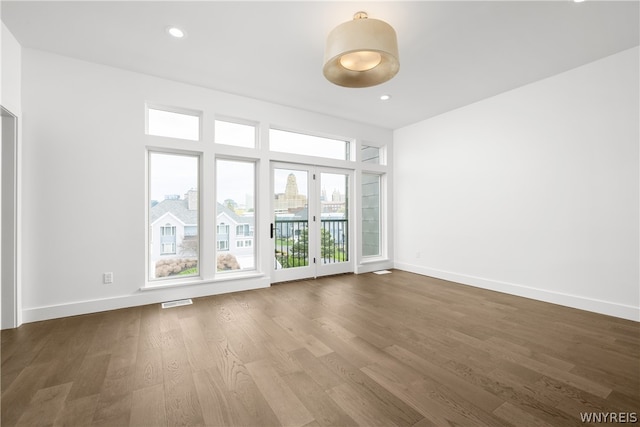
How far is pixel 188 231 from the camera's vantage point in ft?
12.8

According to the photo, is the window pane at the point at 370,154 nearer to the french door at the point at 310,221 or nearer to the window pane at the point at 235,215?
the french door at the point at 310,221

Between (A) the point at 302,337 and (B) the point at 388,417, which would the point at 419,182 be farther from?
(B) the point at 388,417

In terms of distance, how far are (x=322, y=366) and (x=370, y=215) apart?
3.96 metres

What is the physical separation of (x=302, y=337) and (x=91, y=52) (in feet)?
12.4

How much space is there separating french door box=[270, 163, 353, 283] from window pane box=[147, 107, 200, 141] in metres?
1.29

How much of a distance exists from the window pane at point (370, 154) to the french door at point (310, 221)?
0.59m

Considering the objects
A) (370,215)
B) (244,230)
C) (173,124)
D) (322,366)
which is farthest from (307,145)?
(322,366)

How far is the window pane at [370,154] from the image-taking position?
18.5 feet

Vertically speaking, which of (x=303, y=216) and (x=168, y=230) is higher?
(x=303, y=216)

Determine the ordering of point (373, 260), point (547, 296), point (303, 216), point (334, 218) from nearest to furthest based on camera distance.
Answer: point (547, 296)
point (303, 216)
point (334, 218)
point (373, 260)

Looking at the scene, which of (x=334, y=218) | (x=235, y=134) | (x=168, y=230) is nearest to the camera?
(x=168, y=230)

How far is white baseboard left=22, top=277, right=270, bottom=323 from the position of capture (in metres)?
2.96

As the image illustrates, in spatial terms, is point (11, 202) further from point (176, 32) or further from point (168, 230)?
point (176, 32)

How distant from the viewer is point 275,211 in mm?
4590
